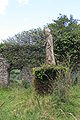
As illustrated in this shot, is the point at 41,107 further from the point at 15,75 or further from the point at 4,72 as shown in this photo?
the point at 15,75

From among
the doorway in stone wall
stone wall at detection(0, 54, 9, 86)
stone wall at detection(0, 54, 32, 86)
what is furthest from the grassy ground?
the doorway in stone wall

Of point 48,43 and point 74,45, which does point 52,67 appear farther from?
point 74,45

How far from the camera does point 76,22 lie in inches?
369

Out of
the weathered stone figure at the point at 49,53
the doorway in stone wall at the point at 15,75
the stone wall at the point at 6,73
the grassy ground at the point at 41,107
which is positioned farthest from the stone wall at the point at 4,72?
the grassy ground at the point at 41,107

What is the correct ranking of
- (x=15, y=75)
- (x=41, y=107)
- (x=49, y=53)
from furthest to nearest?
1. (x=15, y=75)
2. (x=49, y=53)
3. (x=41, y=107)

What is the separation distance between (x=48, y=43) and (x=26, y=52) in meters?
2.58

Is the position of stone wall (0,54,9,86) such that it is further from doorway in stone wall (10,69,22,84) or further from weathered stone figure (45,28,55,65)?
weathered stone figure (45,28,55,65)

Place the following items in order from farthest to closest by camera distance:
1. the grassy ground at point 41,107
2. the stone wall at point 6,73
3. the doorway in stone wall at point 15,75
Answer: the doorway in stone wall at point 15,75
the stone wall at point 6,73
the grassy ground at point 41,107

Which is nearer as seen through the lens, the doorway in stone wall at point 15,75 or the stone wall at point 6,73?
the stone wall at point 6,73

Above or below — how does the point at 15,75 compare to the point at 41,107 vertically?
above

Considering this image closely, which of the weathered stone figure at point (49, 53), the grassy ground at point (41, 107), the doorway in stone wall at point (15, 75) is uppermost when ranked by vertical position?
the weathered stone figure at point (49, 53)

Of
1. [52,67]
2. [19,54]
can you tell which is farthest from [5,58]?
[52,67]

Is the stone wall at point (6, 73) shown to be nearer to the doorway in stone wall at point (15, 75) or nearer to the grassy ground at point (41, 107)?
the doorway in stone wall at point (15, 75)

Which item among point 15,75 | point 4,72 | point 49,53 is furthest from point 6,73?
point 49,53
